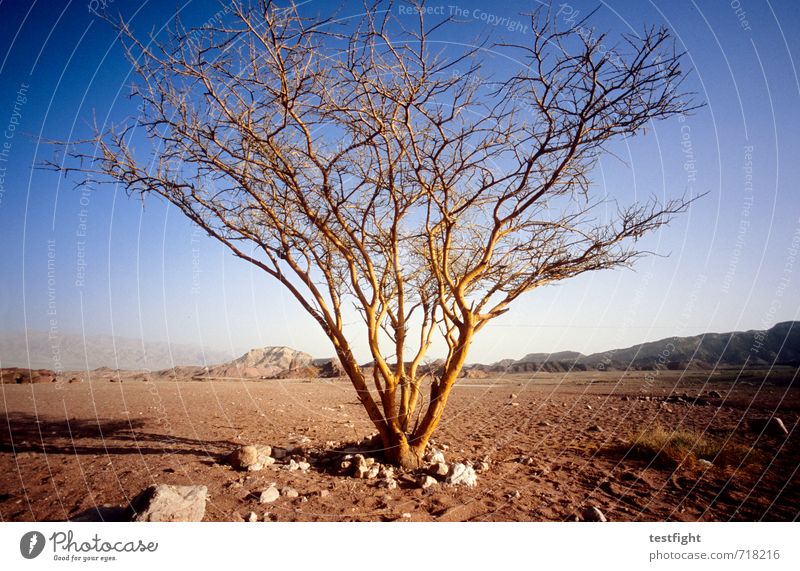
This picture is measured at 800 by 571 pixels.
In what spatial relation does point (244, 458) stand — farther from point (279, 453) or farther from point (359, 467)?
point (359, 467)

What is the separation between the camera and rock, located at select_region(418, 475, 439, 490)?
4.36 metres

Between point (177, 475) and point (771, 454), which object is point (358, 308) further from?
point (771, 454)

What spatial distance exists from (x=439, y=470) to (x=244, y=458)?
2852mm

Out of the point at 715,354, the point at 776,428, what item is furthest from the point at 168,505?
the point at 715,354

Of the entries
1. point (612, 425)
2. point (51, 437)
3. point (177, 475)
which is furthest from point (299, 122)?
point (612, 425)

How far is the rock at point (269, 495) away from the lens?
12.9 ft

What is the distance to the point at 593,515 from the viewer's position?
3748 millimetres

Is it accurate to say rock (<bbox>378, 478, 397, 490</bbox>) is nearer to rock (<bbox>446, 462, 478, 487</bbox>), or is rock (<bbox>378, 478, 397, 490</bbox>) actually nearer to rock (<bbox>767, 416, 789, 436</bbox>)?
rock (<bbox>446, 462, 478, 487</bbox>)

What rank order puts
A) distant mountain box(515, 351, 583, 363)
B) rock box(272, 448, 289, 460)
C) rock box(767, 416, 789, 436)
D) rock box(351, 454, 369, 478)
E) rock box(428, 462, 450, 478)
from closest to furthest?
rock box(428, 462, 450, 478), rock box(351, 454, 369, 478), rock box(272, 448, 289, 460), rock box(767, 416, 789, 436), distant mountain box(515, 351, 583, 363)

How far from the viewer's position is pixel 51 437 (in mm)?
7430
